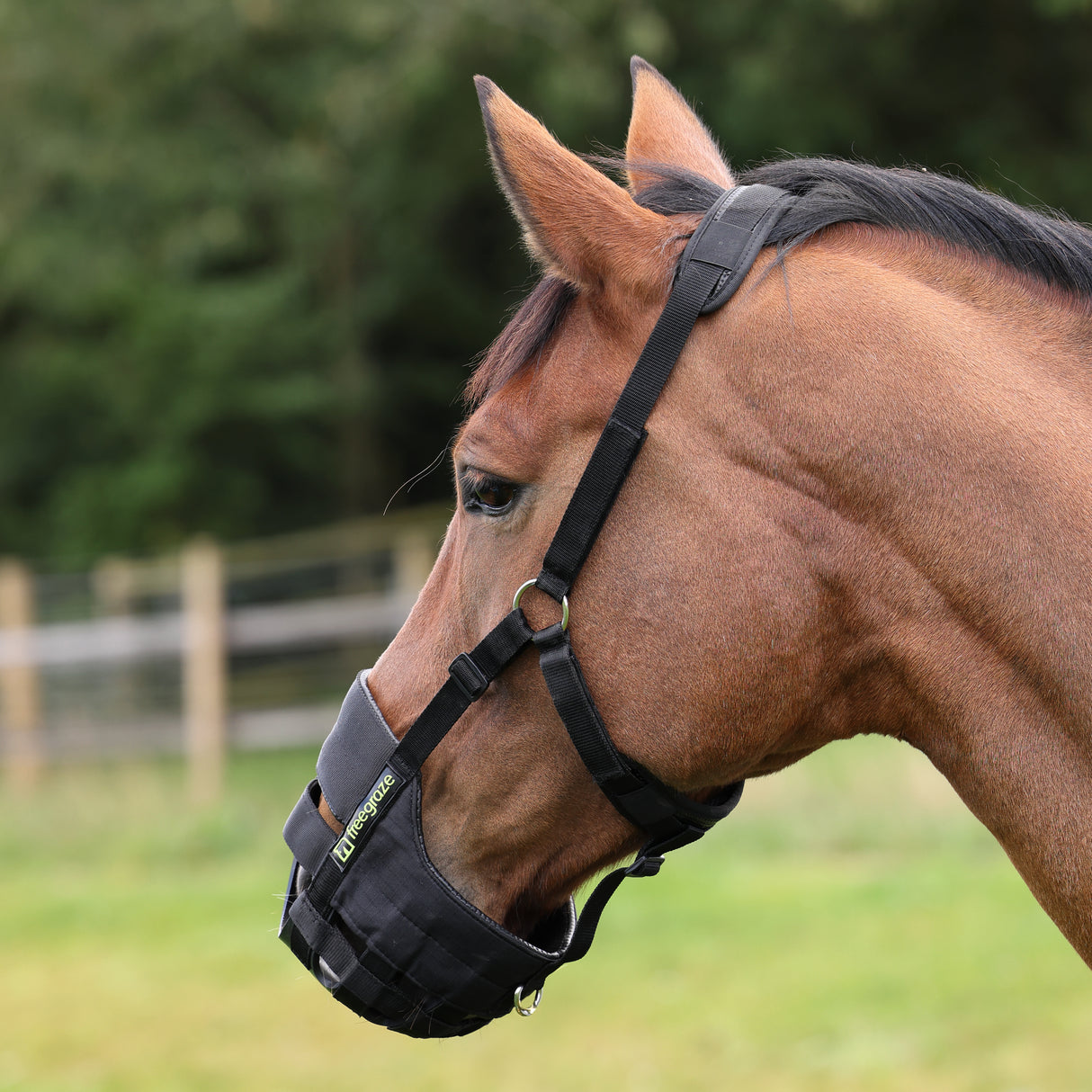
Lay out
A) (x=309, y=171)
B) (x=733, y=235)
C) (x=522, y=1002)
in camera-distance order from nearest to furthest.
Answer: (x=733, y=235) → (x=522, y=1002) → (x=309, y=171)

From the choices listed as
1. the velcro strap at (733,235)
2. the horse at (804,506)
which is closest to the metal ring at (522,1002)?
the horse at (804,506)

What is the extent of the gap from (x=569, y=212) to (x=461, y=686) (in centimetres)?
77

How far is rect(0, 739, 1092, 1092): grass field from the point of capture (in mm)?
4918

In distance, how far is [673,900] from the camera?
692cm

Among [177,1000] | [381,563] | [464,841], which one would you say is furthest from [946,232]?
[381,563]

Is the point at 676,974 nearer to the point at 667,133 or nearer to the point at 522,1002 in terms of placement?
the point at 522,1002

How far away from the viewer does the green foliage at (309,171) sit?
12914 mm

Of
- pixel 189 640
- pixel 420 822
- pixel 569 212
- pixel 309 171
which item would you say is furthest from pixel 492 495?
pixel 309 171

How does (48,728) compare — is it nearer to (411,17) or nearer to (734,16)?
(411,17)

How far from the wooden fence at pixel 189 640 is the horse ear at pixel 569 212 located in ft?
26.6

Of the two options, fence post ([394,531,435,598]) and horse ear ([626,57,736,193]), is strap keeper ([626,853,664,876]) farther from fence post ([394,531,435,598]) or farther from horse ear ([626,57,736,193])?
fence post ([394,531,435,598])

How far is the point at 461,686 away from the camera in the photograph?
1.92 m

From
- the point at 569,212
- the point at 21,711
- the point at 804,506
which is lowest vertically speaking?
the point at 21,711

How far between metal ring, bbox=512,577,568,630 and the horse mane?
34 centimetres
